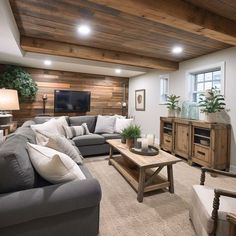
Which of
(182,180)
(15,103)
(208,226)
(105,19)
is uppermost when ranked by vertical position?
(105,19)

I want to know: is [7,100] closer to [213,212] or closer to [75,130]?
[75,130]

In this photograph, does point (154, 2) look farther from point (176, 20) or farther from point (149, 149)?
point (149, 149)

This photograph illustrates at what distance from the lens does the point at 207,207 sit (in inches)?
56.0

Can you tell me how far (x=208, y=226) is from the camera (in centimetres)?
135

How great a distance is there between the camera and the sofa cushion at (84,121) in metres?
4.45

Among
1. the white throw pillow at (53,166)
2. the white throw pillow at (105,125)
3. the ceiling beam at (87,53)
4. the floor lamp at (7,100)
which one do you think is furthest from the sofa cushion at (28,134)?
the white throw pillow at (105,125)

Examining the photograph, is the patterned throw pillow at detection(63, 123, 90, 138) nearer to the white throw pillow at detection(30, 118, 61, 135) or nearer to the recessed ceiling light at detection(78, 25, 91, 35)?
the white throw pillow at detection(30, 118, 61, 135)

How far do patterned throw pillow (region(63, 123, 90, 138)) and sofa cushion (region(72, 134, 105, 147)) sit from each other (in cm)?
14

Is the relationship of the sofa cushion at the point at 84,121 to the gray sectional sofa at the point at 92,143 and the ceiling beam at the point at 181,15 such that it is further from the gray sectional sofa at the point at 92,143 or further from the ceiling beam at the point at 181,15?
the ceiling beam at the point at 181,15

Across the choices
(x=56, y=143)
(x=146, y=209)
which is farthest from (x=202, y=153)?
(x=56, y=143)

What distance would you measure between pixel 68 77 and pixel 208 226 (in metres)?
5.65

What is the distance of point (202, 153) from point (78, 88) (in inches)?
175

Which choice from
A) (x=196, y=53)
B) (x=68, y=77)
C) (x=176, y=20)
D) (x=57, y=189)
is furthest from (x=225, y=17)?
(x=68, y=77)

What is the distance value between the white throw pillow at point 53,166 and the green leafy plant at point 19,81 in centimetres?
402
